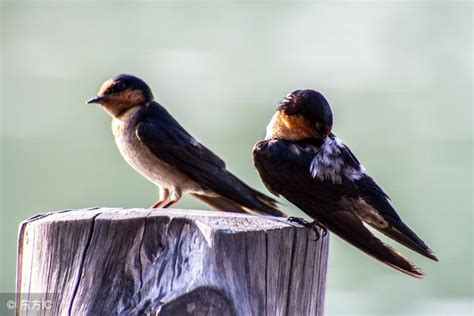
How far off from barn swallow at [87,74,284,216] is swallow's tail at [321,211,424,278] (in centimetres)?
Answer: 133

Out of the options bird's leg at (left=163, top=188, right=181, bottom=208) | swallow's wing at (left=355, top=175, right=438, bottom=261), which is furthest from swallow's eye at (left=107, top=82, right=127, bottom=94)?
swallow's wing at (left=355, top=175, right=438, bottom=261)

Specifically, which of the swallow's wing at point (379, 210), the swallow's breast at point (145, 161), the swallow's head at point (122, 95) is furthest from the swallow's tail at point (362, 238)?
the swallow's head at point (122, 95)

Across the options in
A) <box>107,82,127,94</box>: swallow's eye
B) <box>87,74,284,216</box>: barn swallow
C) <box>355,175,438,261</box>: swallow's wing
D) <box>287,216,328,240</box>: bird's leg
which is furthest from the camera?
<box>107,82,127,94</box>: swallow's eye

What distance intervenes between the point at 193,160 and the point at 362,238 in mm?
1958

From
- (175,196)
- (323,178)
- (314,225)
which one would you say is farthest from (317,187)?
(175,196)

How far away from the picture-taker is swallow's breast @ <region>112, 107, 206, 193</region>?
7219 mm

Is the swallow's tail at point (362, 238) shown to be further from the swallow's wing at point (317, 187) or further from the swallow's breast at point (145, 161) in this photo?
the swallow's breast at point (145, 161)

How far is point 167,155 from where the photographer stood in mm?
7141

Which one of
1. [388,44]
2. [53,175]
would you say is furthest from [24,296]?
[388,44]

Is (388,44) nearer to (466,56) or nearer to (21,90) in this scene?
(466,56)

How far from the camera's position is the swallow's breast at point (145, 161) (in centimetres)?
722

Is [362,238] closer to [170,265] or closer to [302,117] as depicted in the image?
[302,117]

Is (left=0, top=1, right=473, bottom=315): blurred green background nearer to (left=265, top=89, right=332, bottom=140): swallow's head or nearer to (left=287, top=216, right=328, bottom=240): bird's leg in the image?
(left=265, top=89, right=332, bottom=140): swallow's head

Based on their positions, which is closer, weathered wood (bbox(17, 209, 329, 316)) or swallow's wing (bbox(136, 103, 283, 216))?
weathered wood (bbox(17, 209, 329, 316))
